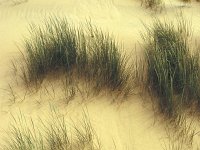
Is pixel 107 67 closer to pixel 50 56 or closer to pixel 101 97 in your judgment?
pixel 101 97

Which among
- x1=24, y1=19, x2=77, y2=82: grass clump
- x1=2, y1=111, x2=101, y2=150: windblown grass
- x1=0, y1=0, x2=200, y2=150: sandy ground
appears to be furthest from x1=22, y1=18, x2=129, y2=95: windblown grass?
x1=2, y1=111, x2=101, y2=150: windblown grass

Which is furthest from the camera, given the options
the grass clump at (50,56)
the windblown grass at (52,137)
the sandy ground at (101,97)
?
the grass clump at (50,56)

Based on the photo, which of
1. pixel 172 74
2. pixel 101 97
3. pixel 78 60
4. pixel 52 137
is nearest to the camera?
pixel 52 137

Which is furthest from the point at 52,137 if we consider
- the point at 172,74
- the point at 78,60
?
the point at 172,74

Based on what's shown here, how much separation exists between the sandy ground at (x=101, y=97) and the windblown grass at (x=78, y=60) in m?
0.20

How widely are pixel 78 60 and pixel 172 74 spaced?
1089 millimetres

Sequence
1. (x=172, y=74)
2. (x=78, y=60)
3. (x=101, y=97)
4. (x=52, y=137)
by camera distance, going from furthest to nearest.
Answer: (x=78, y=60) → (x=101, y=97) → (x=172, y=74) → (x=52, y=137)

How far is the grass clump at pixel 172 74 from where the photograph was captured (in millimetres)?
3736

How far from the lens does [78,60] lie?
14.2ft

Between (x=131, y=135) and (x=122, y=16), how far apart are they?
3029mm

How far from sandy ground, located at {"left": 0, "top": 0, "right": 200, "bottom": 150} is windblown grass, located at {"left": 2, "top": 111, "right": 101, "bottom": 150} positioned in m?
0.15

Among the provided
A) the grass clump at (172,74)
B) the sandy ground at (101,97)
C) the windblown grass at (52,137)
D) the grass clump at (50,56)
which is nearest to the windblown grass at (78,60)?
the grass clump at (50,56)

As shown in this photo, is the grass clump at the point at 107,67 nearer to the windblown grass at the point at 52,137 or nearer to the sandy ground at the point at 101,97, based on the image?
the sandy ground at the point at 101,97

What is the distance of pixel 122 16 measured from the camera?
20.6 feet
